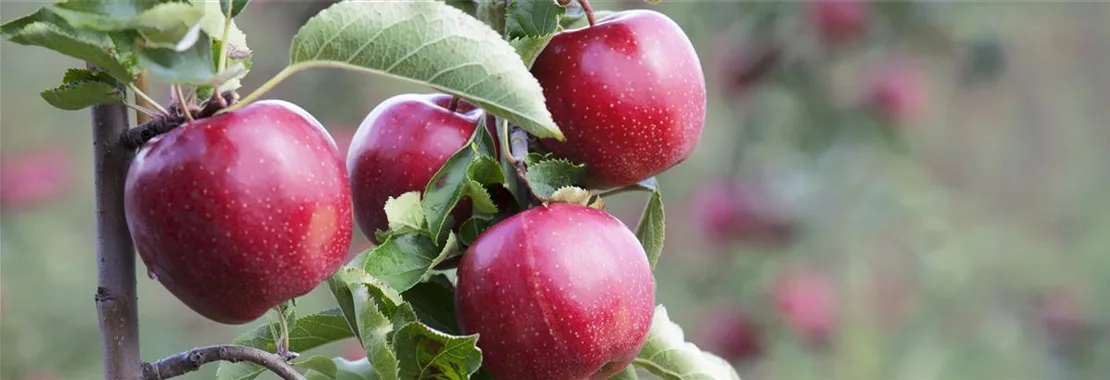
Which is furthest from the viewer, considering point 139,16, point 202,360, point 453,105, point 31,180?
point 31,180

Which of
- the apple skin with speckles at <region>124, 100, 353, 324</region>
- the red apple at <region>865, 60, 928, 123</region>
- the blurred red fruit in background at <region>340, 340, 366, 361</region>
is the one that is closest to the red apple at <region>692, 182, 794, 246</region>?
the red apple at <region>865, 60, 928, 123</region>

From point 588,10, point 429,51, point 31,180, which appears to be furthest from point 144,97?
point 31,180

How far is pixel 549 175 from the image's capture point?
0.60 meters

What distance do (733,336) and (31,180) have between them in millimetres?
1343

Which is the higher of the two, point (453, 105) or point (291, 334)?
point (453, 105)

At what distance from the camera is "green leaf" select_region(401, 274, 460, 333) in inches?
24.3

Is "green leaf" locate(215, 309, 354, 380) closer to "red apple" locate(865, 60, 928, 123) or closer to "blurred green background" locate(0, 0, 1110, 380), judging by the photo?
"blurred green background" locate(0, 0, 1110, 380)

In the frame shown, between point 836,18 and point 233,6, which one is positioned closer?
point 233,6

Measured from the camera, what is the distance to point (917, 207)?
2197 mm

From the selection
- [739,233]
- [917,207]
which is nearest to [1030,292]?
[917,207]

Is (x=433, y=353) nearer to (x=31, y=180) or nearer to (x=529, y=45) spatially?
(x=529, y=45)

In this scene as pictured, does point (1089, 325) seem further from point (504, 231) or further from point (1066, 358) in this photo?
point (504, 231)

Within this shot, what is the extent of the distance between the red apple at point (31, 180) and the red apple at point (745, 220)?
124 centimetres

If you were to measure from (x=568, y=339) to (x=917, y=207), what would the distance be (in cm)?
178
